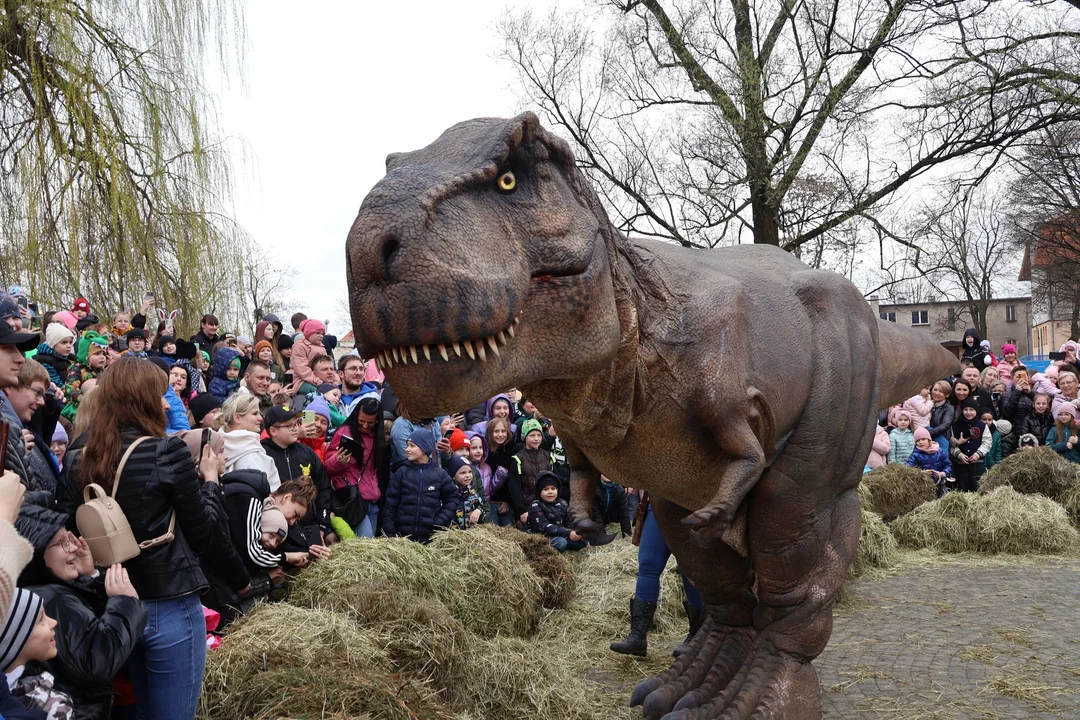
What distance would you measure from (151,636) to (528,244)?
2.12 m

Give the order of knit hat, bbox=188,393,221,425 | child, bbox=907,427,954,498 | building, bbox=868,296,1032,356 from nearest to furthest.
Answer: knit hat, bbox=188,393,221,425 < child, bbox=907,427,954,498 < building, bbox=868,296,1032,356

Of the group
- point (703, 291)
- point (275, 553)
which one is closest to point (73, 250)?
point (275, 553)

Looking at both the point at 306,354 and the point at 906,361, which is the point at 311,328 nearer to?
the point at 306,354

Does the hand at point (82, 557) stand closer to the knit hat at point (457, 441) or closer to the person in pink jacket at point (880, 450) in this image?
the knit hat at point (457, 441)

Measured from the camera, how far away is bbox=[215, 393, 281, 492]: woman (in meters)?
5.39

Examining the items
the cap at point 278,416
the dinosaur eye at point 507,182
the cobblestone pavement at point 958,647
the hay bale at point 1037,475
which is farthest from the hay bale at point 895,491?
the dinosaur eye at point 507,182

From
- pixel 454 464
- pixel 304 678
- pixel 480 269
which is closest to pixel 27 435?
pixel 304 678

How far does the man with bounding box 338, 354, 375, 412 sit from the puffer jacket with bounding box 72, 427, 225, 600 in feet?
15.6

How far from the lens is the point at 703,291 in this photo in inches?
120

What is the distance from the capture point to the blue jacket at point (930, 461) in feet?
36.4

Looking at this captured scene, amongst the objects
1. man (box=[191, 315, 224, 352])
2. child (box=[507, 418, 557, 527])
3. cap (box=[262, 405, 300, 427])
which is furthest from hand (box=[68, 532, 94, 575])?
man (box=[191, 315, 224, 352])

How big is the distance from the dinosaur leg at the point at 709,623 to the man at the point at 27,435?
8.12 ft

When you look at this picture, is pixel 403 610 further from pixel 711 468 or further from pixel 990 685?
pixel 990 685

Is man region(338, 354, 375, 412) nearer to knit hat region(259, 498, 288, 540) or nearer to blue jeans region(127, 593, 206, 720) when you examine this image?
knit hat region(259, 498, 288, 540)
